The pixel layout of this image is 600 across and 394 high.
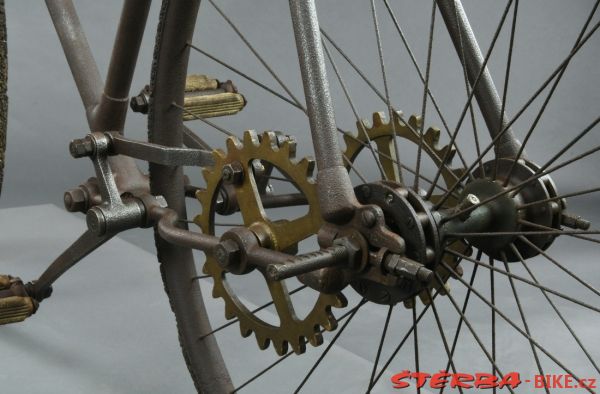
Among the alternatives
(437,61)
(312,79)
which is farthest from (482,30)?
(312,79)

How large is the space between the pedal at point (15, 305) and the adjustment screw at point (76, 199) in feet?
0.92

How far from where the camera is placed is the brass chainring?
1393 millimetres

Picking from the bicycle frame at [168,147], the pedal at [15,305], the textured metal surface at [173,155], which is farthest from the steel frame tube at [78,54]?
the pedal at [15,305]

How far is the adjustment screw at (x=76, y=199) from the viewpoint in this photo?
1.61 metres

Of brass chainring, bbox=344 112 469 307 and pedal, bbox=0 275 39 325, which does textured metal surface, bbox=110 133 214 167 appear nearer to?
brass chainring, bbox=344 112 469 307

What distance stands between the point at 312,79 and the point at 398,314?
998 mm

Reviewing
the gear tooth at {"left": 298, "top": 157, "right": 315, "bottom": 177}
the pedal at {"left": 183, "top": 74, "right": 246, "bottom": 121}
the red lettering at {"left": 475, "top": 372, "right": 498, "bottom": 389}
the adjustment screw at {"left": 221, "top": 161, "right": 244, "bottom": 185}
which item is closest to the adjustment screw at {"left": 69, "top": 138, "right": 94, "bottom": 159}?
the pedal at {"left": 183, "top": 74, "right": 246, "bottom": 121}

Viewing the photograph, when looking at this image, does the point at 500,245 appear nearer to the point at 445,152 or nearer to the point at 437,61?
the point at 445,152

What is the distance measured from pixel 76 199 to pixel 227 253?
46cm

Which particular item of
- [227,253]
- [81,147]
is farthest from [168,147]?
[227,253]

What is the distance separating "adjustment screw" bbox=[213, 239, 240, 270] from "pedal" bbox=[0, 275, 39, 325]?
0.69 meters

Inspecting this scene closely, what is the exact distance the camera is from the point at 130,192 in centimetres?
155

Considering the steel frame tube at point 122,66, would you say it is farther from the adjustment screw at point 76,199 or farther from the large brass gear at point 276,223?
the large brass gear at point 276,223

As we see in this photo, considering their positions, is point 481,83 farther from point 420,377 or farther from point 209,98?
point 209,98
